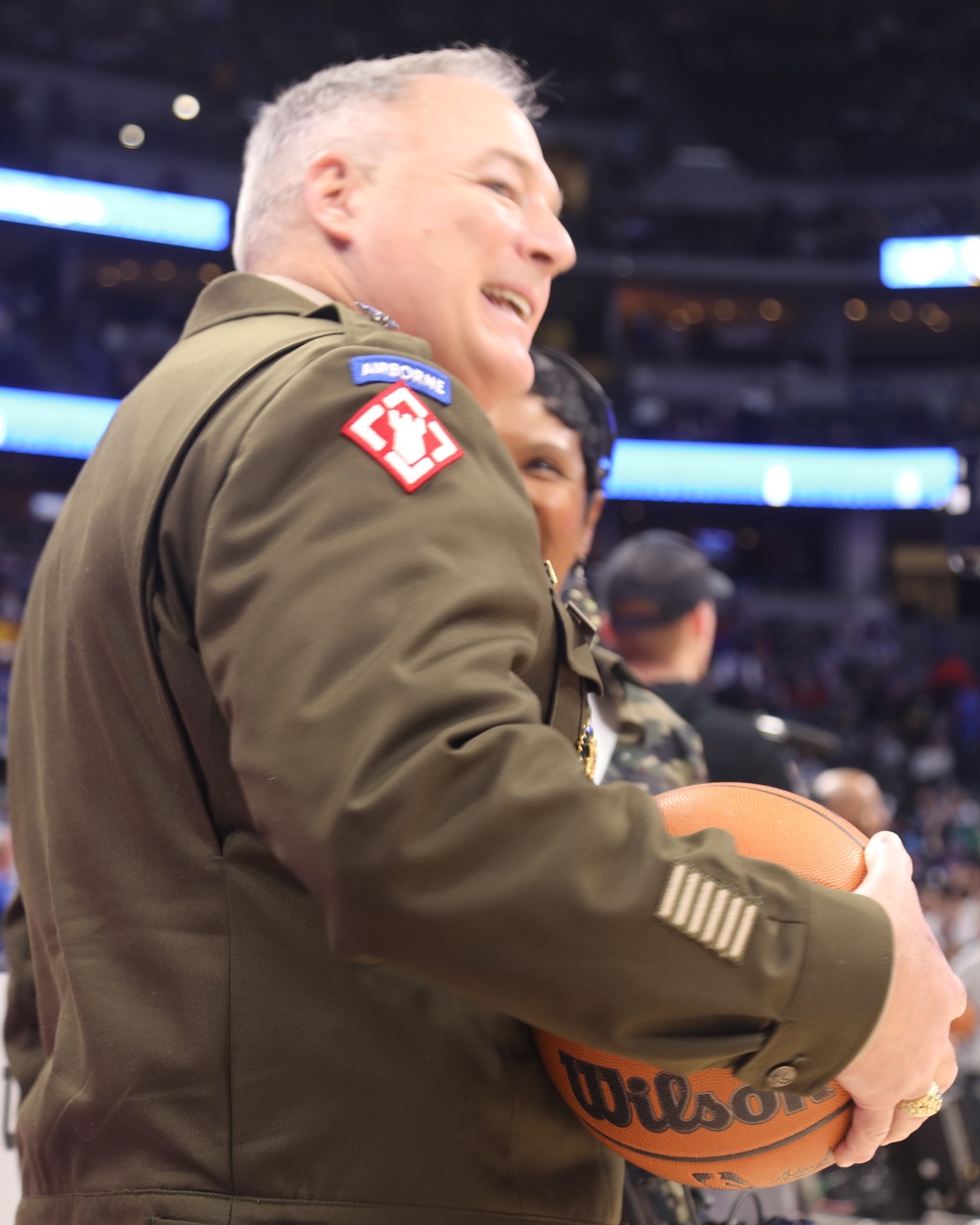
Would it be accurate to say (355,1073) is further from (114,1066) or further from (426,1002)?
(114,1066)

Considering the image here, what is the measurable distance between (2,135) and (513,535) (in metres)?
20.2

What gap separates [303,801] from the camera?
0.93 m

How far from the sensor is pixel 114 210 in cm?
1869

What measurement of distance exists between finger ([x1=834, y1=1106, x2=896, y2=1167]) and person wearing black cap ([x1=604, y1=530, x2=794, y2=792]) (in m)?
1.88

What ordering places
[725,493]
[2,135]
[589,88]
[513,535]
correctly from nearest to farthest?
[513,535]
[2,135]
[725,493]
[589,88]

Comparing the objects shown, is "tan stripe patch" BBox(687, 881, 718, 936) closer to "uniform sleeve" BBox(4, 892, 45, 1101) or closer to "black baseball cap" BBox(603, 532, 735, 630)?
"uniform sleeve" BBox(4, 892, 45, 1101)

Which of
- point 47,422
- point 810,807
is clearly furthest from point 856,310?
point 810,807

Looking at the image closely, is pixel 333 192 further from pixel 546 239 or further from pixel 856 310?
pixel 856 310

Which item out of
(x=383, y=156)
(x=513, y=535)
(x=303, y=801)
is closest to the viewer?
(x=303, y=801)

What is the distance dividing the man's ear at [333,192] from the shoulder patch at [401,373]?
0.37 meters

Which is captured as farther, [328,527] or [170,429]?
[170,429]

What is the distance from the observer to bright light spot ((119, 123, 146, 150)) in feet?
65.0

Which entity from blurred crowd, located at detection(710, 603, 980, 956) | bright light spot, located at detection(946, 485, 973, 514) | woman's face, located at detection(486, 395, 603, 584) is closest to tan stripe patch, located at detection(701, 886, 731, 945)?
woman's face, located at detection(486, 395, 603, 584)

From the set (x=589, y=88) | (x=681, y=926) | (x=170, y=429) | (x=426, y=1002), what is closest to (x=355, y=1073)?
(x=426, y=1002)
